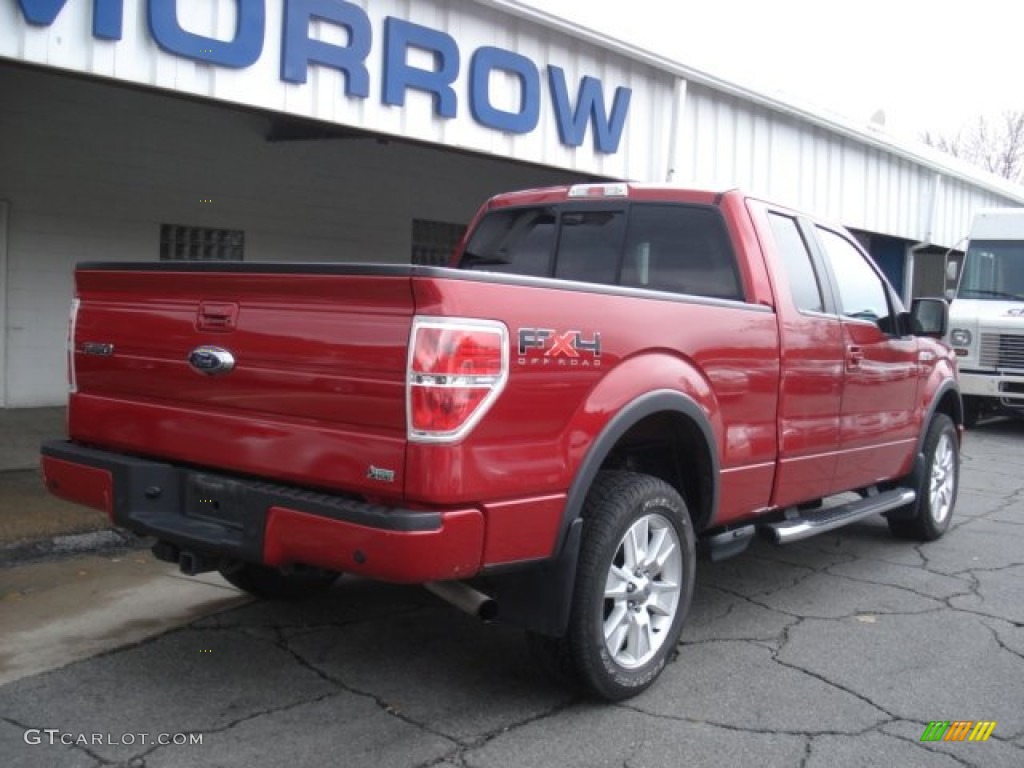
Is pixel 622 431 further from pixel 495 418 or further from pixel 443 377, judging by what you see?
pixel 443 377

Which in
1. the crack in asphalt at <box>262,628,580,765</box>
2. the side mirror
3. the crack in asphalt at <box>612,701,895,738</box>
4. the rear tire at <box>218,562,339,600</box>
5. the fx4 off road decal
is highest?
the side mirror

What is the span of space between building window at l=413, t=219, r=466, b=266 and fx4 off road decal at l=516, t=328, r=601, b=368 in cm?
980

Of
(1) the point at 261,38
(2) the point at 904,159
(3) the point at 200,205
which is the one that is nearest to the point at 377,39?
(1) the point at 261,38

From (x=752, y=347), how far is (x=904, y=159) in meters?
14.1

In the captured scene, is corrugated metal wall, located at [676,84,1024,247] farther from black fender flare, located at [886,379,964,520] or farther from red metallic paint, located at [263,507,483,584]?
red metallic paint, located at [263,507,483,584]

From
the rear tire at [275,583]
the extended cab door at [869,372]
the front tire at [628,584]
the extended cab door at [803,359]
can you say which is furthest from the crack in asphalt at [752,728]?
the extended cab door at [869,372]

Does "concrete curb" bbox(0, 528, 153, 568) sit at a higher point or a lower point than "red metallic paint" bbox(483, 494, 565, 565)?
lower

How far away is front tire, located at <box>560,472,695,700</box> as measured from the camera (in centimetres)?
365

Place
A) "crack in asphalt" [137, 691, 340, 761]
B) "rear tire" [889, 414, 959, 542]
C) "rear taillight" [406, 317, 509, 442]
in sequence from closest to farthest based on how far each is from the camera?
1. "rear taillight" [406, 317, 509, 442]
2. "crack in asphalt" [137, 691, 340, 761]
3. "rear tire" [889, 414, 959, 542]

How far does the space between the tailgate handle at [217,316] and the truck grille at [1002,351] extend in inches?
474

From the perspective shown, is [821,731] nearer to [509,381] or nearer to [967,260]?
[509,381]

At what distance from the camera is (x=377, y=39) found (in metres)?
7.70

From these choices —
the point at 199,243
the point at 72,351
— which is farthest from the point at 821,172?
the point at 72,351

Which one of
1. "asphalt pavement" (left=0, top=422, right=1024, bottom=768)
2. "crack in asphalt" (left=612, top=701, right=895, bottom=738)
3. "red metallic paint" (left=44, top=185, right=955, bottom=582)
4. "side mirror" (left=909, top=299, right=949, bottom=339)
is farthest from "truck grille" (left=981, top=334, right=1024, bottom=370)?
"crack in asphalt" (left=612, top=701, right=895, bottom=738)
